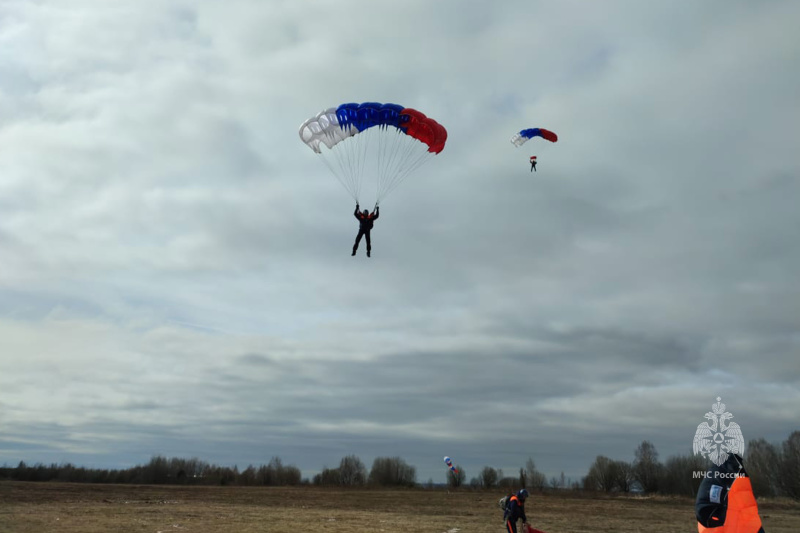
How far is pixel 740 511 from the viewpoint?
8.39 metres

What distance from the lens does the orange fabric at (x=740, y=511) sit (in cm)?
834

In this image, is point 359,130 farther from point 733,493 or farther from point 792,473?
point 792,473

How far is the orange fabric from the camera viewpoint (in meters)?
8.34

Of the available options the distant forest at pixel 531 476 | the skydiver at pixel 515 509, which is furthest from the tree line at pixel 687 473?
the skydiver at pixel 515 509

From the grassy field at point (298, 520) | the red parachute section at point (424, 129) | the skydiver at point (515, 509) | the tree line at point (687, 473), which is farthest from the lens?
the tree line at point (687, 473)

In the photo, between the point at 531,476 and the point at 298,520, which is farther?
the point at 531,476

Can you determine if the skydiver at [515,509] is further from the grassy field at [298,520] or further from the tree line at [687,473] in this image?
the tree line at [687,473]

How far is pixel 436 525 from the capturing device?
31844 millimetres

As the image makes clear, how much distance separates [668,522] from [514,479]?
82.3m

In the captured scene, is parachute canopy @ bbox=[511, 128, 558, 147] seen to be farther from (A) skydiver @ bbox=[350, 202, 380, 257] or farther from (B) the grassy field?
(B) the grassy field

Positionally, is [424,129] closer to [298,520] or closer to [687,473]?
[298,520]

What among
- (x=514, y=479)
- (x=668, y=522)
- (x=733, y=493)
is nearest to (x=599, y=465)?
(x=514, y=479)

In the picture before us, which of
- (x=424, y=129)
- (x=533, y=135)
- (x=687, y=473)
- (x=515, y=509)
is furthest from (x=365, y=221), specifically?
(x=687, y=473)

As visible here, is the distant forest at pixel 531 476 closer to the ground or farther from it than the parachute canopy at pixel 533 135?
closer to the ground
